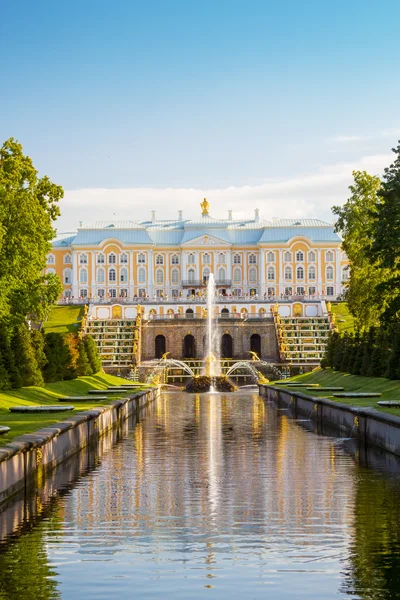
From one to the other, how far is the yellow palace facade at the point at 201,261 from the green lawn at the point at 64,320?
23930 mm

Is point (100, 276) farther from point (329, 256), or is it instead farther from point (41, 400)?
point (41, 400)

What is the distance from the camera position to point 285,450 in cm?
1847

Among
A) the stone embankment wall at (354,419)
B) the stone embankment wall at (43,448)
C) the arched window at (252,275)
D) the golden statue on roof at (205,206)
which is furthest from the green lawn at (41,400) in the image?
the golden statue on roof at (205,206)

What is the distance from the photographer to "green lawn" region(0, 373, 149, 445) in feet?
56.0

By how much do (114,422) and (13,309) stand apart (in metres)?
12.0

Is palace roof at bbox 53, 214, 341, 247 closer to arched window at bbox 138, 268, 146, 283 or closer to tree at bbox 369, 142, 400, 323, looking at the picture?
arched window at bbox 138, 268, 146, 283

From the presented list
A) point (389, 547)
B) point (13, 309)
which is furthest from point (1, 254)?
point (389, 547)

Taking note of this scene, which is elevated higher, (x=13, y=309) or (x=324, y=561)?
(x=13, y=309)

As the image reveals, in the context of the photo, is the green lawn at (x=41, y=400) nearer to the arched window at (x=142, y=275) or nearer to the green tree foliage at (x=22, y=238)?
the green tree foliage at (x=22, y=238)

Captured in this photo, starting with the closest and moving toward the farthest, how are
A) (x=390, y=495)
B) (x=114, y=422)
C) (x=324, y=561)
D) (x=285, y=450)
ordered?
(x=324, y=561)
(x=390, y=495)
(x=285, y=450)
(x=114, y=422)

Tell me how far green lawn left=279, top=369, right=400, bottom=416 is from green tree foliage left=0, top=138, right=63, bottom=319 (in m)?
10.1

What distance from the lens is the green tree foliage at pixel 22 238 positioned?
1353 inches

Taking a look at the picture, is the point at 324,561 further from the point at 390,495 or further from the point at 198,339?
the point at 198,339

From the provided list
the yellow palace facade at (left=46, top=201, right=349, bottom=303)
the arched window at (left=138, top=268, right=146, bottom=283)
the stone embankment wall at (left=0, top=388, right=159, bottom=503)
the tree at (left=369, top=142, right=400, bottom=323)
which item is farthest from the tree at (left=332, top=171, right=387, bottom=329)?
the arched window at (left=138, top=268, right=146, bottom=283)
